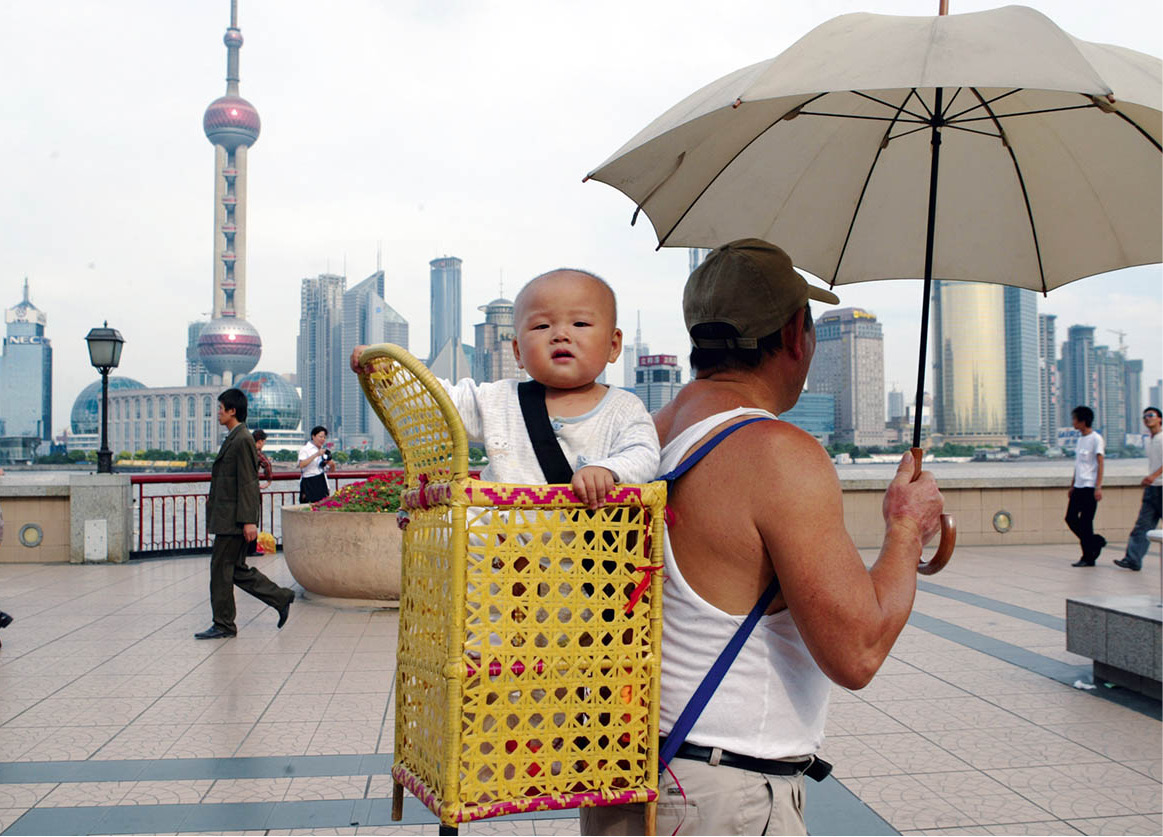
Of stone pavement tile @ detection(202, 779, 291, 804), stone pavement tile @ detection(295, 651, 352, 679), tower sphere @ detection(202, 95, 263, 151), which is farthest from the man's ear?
tower sphere @ detection(202, 95, 263, 151)

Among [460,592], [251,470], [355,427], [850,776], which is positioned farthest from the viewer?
[355,427]

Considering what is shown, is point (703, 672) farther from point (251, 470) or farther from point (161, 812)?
point (251, 470)

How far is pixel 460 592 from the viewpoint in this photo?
142 centimetres

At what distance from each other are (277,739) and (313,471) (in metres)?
8.22

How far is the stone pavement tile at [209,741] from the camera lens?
14.1ft

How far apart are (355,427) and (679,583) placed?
13218 cm

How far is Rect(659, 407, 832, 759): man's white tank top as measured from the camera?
1505mm

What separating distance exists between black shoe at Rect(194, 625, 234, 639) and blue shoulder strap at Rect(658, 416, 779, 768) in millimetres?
6342

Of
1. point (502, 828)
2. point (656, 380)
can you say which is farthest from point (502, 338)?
point (656, 380)

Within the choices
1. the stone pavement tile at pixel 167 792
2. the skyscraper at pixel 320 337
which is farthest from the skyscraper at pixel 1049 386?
the skyscraper at pixel 320 337

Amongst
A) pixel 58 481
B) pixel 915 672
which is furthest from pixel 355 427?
pixel 915 672

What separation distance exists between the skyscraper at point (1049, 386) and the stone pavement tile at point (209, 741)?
44.3 metres

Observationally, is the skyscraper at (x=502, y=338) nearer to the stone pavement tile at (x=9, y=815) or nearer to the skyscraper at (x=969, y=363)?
the stone pavement tile at (x=9, y=815)

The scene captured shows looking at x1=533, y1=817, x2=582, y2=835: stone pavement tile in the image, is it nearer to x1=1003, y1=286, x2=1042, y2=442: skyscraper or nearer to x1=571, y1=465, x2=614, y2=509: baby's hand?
x1=571, y1=465, x2=614, y2=509: baby's hand
